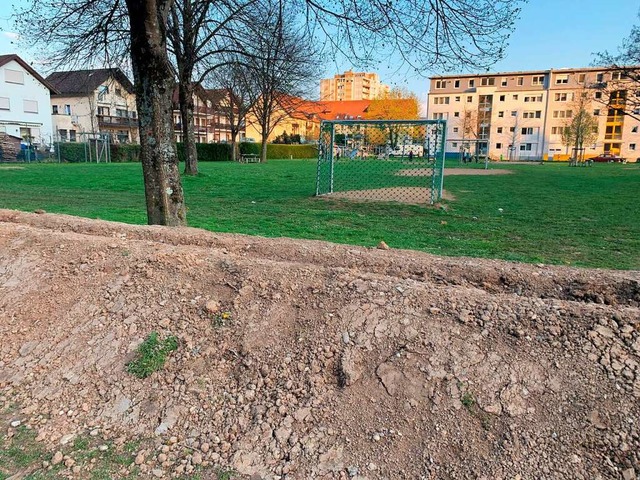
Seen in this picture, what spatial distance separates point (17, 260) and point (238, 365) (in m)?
2.69

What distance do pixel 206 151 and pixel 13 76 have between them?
19.4m

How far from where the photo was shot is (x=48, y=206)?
33.6ft

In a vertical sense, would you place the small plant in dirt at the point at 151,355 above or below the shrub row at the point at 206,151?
below

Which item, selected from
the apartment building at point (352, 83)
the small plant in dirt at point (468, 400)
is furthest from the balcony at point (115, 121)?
the small plant in dirt at point (468, 400)

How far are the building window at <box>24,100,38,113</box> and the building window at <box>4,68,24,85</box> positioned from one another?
1.84 m

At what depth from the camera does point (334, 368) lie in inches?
104

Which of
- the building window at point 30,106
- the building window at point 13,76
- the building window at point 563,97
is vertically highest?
the building window at point 563,97

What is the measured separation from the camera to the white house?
4544cm

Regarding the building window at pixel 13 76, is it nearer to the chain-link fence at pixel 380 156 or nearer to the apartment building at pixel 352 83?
the apartment building at pixel 352 83

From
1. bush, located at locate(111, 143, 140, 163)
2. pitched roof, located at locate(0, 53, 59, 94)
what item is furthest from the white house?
bush, located at locate(111, 143, 140, 163)

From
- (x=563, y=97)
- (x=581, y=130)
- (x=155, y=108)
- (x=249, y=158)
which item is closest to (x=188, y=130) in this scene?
(x=155, y=108)

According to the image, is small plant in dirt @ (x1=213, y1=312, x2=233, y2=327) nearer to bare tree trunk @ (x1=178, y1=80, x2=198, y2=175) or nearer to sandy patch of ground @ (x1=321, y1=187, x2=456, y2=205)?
sandy patch of ground @ (x1=321, y1=187, x2=456, y2=205)

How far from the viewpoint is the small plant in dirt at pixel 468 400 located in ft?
7.55

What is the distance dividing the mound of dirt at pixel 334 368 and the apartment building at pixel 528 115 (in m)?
76.1
